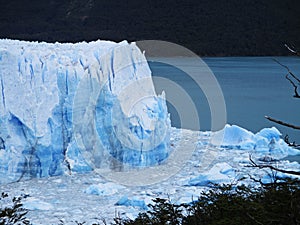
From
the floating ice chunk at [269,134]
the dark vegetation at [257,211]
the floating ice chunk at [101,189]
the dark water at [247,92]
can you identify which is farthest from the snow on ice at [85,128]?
the dark water at [247,92]

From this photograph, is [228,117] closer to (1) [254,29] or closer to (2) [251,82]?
(2) [251,82]

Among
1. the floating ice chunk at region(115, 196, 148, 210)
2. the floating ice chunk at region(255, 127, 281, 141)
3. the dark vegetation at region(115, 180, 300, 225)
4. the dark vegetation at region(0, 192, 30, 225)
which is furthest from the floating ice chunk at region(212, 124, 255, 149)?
the dark vegetation at region(115, 180, 300, 225)

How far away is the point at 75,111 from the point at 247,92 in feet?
44.8

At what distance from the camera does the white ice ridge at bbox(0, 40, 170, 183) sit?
8.62m

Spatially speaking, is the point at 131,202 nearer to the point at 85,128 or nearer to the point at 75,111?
the point at 85,128

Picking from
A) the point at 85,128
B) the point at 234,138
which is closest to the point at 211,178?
the point at 85,128

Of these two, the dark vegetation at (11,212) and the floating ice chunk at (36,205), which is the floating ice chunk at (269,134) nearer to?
the floating ice chunk at (36,205)

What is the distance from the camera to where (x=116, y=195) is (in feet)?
24.8

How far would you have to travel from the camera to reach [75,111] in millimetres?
9141

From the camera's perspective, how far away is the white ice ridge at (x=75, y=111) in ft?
28.3

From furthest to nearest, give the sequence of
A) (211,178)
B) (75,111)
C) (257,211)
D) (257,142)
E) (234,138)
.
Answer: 1. (234,138)
2. (257,142)
3. (75,111)
4. (211,178)
5. (257,211)

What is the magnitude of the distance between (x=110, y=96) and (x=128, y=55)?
3.44 ft

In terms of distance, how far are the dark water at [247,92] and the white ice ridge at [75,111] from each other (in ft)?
16.2

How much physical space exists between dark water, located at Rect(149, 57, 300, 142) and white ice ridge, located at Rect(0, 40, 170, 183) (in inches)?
195
